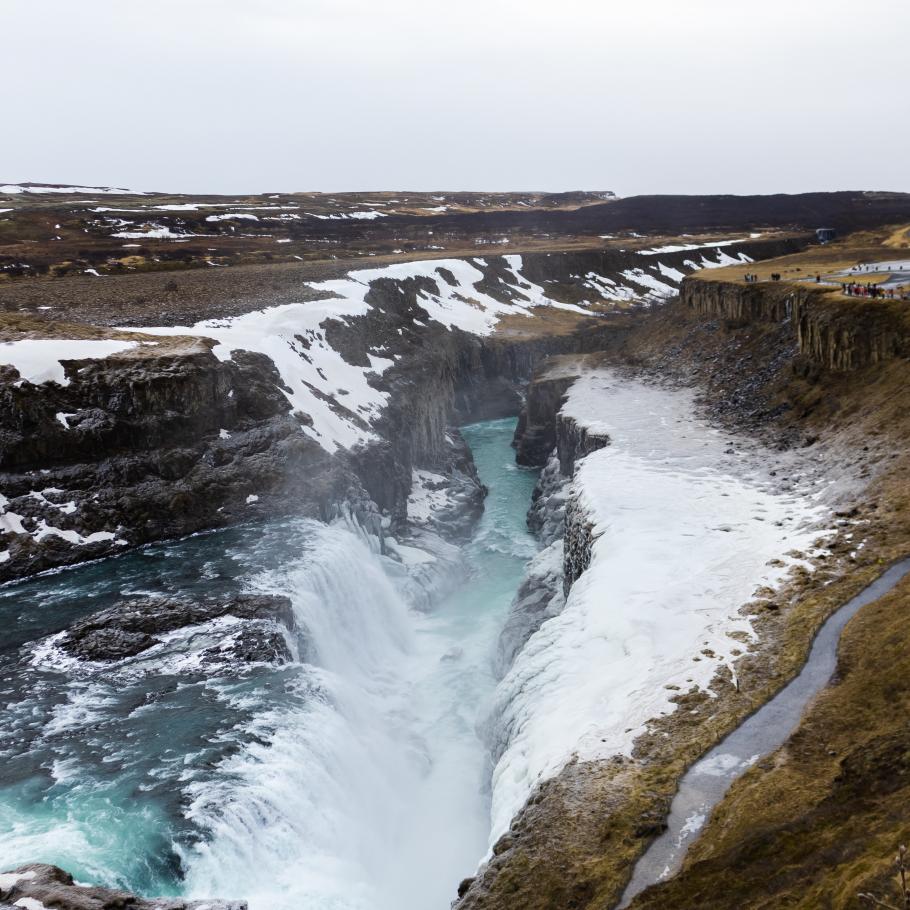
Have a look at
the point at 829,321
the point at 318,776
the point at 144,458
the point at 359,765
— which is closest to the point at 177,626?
the point at 359,765

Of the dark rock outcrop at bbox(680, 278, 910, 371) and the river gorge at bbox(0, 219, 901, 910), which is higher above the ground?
the dark rock outcrop at bbox(680, 278, 910, 371)

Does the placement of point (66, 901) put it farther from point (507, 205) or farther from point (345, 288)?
point (507, 205)

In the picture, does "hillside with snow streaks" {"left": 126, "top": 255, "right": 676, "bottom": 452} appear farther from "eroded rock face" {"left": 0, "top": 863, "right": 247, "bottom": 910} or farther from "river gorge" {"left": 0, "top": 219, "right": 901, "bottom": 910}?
"eroded rock face" {"left": 0, "top": 863, "right": 247, "bottom": 910}

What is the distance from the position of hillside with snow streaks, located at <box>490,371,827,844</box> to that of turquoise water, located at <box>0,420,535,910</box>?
3.85 metres

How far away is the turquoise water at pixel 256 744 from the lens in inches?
734

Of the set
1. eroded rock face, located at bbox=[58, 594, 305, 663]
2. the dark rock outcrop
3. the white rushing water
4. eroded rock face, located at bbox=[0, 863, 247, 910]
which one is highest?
the dark rock outcrop

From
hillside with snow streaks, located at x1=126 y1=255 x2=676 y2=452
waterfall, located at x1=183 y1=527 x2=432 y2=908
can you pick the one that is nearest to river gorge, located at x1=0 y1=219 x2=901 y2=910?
waterfall, located at x1=183 y1=527 x2=432 y2=908

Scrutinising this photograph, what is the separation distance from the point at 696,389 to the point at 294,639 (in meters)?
37.7

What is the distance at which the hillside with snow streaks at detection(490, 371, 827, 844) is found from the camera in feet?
67.1

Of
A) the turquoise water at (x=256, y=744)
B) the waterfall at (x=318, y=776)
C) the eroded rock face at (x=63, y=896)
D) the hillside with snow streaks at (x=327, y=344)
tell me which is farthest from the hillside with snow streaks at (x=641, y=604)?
the hillside with snow streaks at (x=327, y=344)

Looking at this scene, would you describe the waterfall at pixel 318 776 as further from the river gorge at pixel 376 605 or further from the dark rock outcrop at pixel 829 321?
the dark rock outcrop at pixel 829 321

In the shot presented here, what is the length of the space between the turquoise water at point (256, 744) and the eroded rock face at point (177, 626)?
652mm

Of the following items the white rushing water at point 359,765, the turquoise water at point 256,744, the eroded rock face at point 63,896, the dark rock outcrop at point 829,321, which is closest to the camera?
the eroded rock face at point 63,896

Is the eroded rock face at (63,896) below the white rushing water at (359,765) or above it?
above
